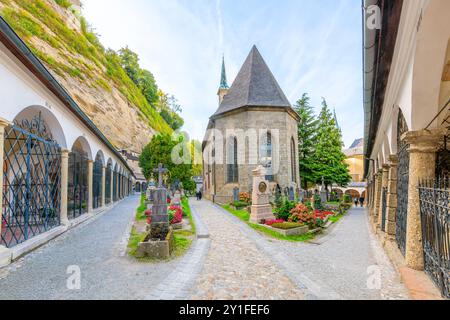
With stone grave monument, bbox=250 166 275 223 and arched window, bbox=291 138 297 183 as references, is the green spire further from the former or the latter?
stone grave monument, bbox=250 166 275 223

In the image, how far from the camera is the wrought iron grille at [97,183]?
51.3ft

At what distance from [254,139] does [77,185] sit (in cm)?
1435

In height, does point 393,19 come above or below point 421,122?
above

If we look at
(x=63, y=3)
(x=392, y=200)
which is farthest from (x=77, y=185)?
(x=63, y=3)

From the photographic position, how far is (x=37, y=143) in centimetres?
833

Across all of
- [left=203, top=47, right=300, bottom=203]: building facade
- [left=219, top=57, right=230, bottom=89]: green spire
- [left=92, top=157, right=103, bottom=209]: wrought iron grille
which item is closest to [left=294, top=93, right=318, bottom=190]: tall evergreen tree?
[left=203, top=47, right=300, bottom=203]: building facade

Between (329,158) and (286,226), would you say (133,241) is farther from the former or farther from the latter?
(329,158)

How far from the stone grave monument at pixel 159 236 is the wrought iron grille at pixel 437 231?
5041 mm

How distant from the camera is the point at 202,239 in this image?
8141 mm

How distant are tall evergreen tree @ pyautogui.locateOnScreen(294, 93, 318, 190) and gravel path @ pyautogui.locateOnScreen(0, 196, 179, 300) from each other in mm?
25486

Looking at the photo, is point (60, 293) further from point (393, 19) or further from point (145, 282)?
point (393, 19)

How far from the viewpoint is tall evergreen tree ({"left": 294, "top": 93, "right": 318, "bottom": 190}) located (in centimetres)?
2970
